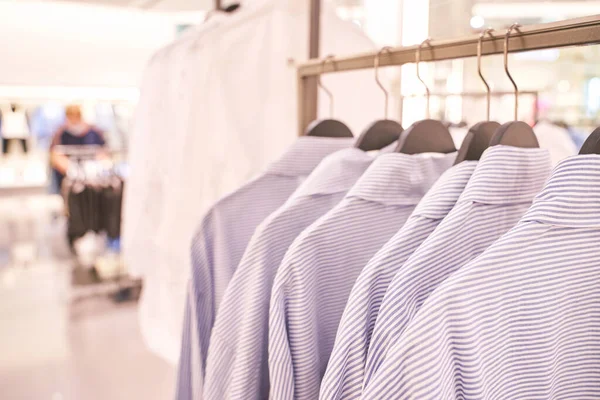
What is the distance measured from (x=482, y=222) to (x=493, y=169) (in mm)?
60

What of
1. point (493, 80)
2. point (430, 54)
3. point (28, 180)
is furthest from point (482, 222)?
point (28, 180)

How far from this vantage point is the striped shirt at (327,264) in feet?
2.27

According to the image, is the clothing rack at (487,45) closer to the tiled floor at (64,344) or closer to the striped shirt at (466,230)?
the striped shirt at (466,230)

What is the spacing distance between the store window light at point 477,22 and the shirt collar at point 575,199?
43.8 inches

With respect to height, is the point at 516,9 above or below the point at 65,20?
below

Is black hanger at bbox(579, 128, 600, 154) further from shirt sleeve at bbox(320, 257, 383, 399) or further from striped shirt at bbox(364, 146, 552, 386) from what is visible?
shirt sleeve at bbox(320, 257, 383, 399)

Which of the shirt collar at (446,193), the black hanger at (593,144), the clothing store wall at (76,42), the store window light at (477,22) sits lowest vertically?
the shirt collar at (446,193)

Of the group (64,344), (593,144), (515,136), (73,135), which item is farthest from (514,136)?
(73,135)

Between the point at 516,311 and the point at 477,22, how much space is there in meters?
1.18

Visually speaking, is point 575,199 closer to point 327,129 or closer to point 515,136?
point 515,136

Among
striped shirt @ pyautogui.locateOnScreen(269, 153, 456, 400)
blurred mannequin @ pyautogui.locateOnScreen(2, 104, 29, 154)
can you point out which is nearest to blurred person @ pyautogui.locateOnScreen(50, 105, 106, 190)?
blurred mannequin @ pyautogui.locateOnScreen(2, 104, 29, 154)

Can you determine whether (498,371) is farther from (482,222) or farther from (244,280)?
(244,280)

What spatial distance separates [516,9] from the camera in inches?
59.2

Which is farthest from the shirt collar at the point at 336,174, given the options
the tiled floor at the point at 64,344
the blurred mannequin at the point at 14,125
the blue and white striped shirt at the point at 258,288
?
the blurred mannequin at the point at 14,125
